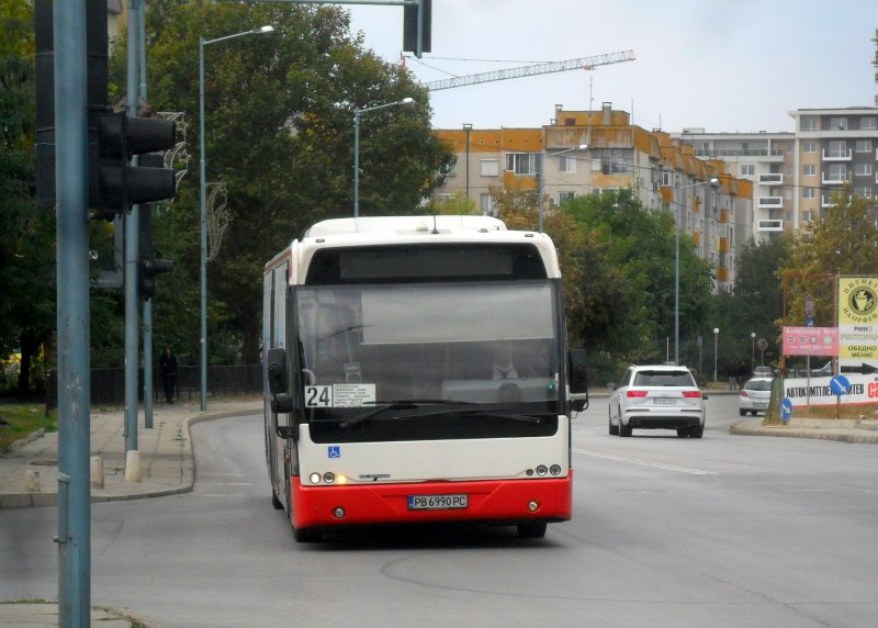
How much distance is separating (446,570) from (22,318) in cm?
1413

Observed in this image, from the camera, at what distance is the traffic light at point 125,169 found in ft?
28.6

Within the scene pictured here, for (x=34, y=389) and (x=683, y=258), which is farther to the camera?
(x=683, y=258)

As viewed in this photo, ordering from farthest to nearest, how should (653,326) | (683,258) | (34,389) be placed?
(683,258) < (653,326) < (34,389)

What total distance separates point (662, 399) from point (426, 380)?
26.3m

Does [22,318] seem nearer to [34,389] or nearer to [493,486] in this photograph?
[493,486]

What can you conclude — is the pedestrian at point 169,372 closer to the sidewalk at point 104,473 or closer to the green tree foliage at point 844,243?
the sidewalk at point 104,473

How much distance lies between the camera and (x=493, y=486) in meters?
13.8

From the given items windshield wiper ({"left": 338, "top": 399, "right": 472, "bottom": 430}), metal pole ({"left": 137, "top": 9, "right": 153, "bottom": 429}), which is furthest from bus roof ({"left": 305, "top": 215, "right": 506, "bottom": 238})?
metal pole ({"left": 137, "top": 9, "right": 153, "bottom": 429})

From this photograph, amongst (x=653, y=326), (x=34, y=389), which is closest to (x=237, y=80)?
(x=34, y=389)

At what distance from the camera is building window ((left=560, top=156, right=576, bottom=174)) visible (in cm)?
12825

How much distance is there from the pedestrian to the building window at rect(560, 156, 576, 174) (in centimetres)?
7655

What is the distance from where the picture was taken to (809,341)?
4419 centimetres

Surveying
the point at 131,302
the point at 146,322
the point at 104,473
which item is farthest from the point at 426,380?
the point at 146,322

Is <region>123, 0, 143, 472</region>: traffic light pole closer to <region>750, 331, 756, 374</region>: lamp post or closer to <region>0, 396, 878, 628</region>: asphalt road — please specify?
<region>0, 396, 878, 628</region>: asphalt road
